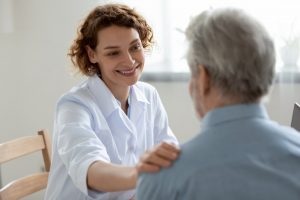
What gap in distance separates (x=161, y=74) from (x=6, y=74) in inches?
44.0

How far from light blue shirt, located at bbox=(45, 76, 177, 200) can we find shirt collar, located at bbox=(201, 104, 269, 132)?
1.68 feet

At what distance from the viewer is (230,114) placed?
35.6 inches

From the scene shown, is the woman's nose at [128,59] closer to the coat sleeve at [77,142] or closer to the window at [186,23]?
the coat sleeve at [77,142]

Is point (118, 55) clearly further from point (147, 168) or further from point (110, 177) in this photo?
point (147, 168)

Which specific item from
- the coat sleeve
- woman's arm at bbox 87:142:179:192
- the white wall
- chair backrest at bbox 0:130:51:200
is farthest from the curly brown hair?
the white wall

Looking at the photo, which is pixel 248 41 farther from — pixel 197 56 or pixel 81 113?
pixel 81 113

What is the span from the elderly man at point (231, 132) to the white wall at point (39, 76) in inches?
81.3

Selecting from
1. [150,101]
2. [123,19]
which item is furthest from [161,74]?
[123,19]

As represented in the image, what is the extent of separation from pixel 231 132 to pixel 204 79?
11 cm

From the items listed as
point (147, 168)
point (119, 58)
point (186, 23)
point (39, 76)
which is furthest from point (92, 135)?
point (39, 76)

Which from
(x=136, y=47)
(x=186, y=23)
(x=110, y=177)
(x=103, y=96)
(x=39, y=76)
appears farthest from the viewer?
(x=39, y=76)

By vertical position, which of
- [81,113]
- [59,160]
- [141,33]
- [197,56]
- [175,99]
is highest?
[197,56]

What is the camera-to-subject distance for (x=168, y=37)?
2.94 metres

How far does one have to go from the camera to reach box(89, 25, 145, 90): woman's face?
171 centimetres
